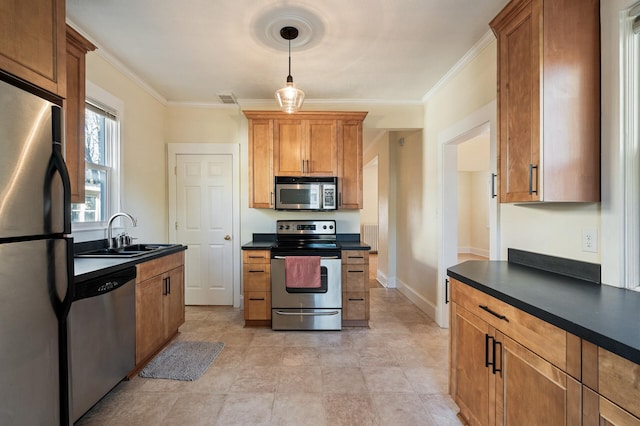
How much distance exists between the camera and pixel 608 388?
0.92 m

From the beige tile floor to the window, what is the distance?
1440 millimetres

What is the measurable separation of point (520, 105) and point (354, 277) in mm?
2197

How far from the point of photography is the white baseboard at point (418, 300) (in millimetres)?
3623

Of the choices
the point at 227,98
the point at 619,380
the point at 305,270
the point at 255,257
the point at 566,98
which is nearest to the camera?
the point at 619,380

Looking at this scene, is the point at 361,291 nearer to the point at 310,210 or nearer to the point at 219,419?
the point at 310,210

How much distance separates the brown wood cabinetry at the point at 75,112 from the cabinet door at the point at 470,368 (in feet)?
8.55

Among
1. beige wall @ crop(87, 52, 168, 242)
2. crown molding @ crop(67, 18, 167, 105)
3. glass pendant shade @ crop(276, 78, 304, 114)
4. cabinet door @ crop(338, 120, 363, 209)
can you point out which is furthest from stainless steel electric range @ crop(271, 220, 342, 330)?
crown molding @ crop(67, 18, 167, 105)

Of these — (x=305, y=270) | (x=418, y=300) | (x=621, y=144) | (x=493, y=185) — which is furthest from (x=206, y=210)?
(x=621, y=144)

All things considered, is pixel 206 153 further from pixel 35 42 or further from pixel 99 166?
pixel 35 42

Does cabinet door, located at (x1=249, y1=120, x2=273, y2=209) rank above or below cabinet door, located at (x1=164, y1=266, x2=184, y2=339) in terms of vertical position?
above

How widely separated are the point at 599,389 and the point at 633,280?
81 cm

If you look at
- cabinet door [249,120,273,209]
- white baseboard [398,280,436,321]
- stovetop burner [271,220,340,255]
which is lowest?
white baseboard [398,280,436,321]

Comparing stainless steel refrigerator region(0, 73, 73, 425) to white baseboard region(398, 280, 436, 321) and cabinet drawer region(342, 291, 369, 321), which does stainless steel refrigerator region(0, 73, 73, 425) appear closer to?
cabinet drawer region(342, 291, 369, 321)

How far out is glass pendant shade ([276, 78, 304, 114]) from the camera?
239cm
